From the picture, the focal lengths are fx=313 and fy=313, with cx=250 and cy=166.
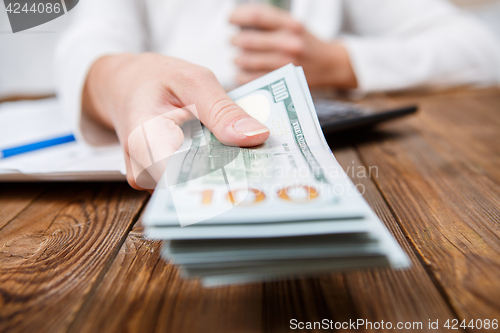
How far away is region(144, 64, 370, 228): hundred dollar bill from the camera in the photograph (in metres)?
0.21

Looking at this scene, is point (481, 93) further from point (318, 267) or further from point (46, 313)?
point (46, 313)

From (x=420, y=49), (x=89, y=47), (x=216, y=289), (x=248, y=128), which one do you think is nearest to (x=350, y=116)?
(x=248, y=128)

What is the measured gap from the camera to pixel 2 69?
191 cm

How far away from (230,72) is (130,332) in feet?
3.24

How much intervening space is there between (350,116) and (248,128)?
32 centimetres

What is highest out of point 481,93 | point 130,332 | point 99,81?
point 99,81

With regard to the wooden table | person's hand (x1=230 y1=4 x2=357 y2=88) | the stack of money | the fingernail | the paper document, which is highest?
person's hand (x1=230 y1=4 x2=357 y2=88)

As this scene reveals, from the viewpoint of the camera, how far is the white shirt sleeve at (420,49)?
1003mm

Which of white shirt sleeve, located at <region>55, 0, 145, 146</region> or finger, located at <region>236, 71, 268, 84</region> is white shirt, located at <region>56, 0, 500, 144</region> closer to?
white shirt sleeve, located at <region>55, 0, 145, 146</region>

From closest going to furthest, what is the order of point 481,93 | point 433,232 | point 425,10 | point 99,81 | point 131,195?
point 433,232
point 131,195
point 99,81
point 481,93
point 425,10

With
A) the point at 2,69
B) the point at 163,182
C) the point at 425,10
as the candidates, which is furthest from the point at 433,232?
the point at 2,69

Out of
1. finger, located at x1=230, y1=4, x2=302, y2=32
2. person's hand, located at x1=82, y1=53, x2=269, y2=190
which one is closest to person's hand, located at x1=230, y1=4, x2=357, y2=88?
finger, located at x1=230, y1=4, x2=302, y2=32

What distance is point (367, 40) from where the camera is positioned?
3.46 feet

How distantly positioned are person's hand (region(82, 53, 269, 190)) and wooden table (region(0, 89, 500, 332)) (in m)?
0.08
